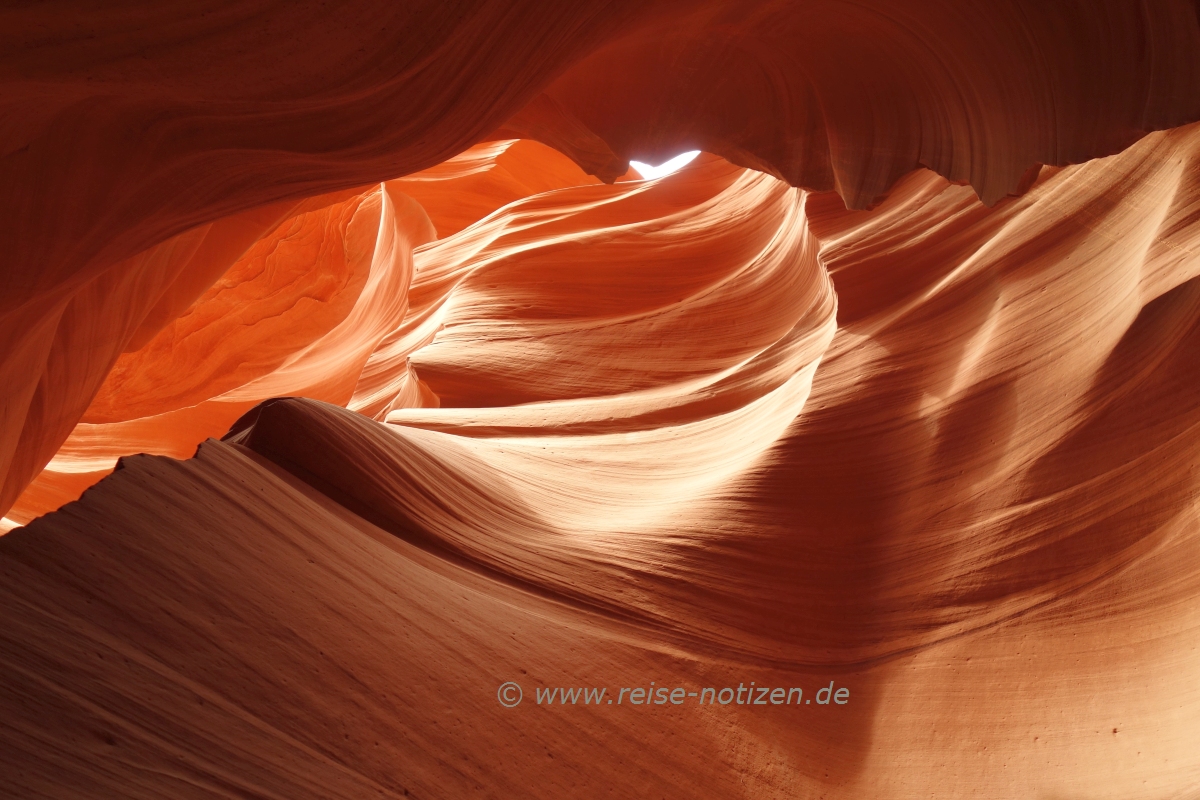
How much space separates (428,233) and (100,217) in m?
5.56

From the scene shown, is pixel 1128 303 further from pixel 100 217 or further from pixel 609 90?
pixel 100 217

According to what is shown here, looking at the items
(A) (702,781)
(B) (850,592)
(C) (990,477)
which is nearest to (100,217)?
(A) (702,781)

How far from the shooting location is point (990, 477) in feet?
7.26

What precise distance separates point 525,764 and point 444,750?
17 centimetres

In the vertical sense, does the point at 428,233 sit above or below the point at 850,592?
above

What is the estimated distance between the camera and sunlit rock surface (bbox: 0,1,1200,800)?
4.81 ft

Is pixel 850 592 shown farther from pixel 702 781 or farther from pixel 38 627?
pixel 38 627

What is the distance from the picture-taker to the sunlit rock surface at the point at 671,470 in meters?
1.47

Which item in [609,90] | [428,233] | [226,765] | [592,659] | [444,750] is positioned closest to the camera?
[226,765]

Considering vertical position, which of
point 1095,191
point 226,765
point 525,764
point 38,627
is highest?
point 1095,191

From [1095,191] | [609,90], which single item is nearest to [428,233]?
[609,90]

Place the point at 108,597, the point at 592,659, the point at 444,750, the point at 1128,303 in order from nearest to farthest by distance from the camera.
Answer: the point at 108,597
the point at 444,750
the point at 592,659
the point at 1128,303

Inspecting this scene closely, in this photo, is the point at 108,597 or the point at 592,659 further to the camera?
the point at 592,659

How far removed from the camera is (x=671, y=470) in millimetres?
2947
